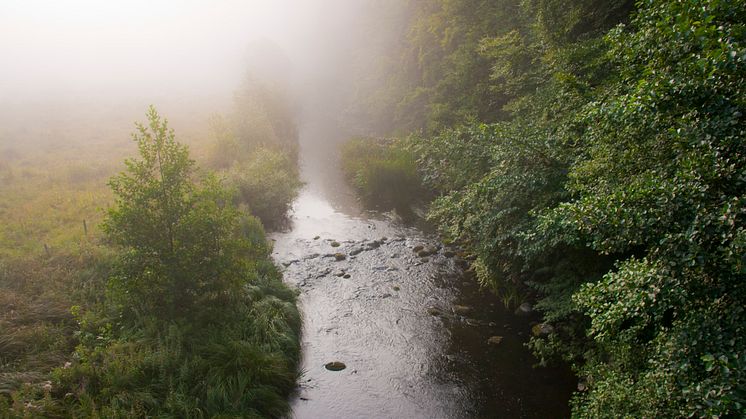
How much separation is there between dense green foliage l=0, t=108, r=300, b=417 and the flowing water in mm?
1270

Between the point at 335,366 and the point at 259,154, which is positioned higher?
the point at 259,154

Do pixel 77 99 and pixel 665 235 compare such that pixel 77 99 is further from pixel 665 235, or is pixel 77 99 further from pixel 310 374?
pixel 665 235

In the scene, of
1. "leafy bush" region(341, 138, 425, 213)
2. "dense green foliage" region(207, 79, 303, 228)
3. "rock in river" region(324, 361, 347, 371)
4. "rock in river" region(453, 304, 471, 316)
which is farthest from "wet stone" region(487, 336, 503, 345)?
"leafy bush" region(341, 138, 425, 213)

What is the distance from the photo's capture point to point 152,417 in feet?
24.9

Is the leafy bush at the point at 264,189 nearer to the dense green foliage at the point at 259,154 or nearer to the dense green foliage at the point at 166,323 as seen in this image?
the dense green foliage at the point at 259,154

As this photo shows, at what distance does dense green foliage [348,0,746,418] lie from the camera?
4.83 metres

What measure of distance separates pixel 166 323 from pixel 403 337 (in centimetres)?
609

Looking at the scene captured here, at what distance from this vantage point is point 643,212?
5.50 metres

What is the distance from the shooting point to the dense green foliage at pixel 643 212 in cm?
483

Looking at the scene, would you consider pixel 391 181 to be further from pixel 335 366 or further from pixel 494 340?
pixel 335 366

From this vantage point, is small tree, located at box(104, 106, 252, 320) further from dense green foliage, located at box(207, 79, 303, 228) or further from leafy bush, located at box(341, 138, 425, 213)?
leafy bush, located at box(341, 138, 425, 213)

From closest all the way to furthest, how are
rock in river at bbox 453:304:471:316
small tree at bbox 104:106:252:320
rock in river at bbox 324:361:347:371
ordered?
small tree at bbox 104:106:252:320 < rock in river at bbox 324:361:347:371 < rock in river at bbox 453:304:471:316

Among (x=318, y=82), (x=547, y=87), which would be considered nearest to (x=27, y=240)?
(x=547, y=87)

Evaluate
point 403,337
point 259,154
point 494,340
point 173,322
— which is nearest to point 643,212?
point 494,340
